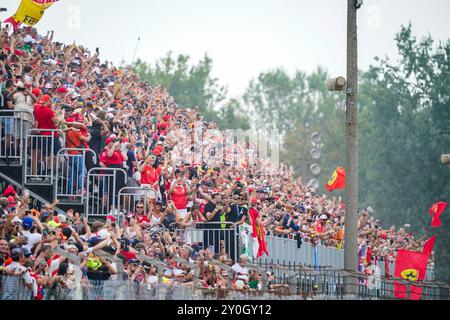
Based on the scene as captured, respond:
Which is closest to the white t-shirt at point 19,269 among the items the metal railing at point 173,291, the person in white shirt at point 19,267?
the person in white shirt at point 19,267

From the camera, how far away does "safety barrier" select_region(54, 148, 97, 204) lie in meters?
22.6

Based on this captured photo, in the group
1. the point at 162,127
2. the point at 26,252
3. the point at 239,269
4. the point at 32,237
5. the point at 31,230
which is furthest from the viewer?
the point at 162,127

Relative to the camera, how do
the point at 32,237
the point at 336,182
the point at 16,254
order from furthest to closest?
the point at 336,182 → the point at 32,237 → the point at 16,254

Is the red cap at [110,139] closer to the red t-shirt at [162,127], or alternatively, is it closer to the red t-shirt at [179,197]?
the red t-shirt at [179,197]

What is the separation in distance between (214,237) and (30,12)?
10543mm

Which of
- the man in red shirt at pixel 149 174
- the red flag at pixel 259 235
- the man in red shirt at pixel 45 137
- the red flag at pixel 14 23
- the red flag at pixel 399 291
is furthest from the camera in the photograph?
the red flag at pixel 14 23

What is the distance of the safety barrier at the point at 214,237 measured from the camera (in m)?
23.3

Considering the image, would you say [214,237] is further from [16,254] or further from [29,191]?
[16,254]

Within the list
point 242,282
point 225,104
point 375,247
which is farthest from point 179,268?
point 225,104

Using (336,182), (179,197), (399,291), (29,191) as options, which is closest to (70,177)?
(29,191)

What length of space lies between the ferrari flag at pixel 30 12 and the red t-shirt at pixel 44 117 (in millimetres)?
8146

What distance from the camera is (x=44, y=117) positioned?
2302 cm

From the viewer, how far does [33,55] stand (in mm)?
29281
